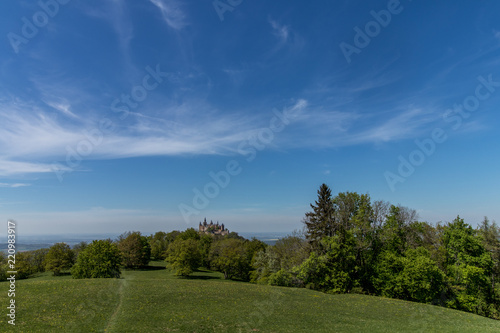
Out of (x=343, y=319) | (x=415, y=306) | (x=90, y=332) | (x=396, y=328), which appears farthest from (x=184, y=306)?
(x=415, y=306)

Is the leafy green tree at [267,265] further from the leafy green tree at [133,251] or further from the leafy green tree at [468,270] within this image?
the leafy green tree at [133,251]

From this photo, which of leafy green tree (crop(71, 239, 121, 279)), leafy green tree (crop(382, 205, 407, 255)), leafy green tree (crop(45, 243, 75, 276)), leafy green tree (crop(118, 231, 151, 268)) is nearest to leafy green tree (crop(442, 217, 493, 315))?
leafy green tree (crop(382, 205, 407, 255))

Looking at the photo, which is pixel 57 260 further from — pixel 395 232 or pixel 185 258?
pixel 395 232

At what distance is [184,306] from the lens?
25.1m

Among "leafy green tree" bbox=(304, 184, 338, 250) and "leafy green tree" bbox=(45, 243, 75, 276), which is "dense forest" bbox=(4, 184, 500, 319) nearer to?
"leafy green tree" bbox=(304, 184, 338, 250)

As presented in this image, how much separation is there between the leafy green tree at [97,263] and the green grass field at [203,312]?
1942 cm

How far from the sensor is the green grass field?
19562 millimetres

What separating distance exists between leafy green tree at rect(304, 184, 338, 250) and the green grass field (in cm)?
1410

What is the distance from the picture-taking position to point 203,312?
23.4 metres

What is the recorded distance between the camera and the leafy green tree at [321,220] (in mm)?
46406

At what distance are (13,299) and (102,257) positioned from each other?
97.0 ft

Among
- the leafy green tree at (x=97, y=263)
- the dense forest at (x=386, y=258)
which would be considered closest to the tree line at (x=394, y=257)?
the dense forest at (x=386, y=258)

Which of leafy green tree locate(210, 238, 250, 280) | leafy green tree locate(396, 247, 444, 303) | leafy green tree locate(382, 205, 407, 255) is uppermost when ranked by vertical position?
leafy green tree locate(382, 205, 407, 255)

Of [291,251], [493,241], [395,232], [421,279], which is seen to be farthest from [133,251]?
[493,241]
